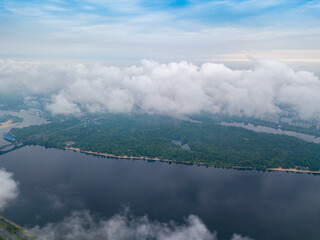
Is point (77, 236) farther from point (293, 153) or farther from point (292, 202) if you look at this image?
point (293, 153)

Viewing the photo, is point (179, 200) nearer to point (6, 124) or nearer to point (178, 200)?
point (178, 200)

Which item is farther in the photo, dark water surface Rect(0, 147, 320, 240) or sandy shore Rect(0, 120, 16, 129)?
sandy shore Rect(0, 120, 16, 129)

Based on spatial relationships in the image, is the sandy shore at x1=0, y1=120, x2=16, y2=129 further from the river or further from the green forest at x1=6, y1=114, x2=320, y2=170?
the river

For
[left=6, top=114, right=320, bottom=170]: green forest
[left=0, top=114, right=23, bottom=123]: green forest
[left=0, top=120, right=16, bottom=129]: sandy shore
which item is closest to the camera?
[left=6, top=114, right=320, bottom=170]: green forest

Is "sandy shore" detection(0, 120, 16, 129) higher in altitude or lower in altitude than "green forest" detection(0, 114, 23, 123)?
lower

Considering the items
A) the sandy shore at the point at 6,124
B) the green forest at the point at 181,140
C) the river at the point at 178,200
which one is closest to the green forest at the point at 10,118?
the sandy shore at the point at 6,124

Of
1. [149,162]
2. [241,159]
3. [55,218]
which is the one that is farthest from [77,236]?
[241,159]

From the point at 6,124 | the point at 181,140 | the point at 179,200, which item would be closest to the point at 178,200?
the point at 179,200

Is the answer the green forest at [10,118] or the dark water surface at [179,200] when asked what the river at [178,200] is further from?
the green forest at [10,118]

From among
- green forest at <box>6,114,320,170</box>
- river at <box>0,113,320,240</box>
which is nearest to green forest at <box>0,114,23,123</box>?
green forest at <box>6,114,320,170</box>
